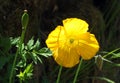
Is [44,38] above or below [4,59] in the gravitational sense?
below

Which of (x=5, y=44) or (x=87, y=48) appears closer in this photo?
(x=87, y=48)

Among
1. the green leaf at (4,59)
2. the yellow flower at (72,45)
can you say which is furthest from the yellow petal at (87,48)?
the green leaf at (4,59)

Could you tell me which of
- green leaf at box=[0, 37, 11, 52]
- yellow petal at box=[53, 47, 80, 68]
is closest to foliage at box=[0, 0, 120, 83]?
green leaf at box=[0, 37, 11, 52]

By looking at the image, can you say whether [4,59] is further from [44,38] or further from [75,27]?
[44,38]

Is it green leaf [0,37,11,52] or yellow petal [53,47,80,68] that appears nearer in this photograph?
yellow petal [53,47,80,68]

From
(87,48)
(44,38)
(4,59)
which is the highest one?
(87,48)

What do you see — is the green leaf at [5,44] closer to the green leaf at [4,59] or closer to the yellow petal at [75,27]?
the green leaf at [4,59]

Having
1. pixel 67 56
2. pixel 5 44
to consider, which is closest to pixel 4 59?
pixel 5 44

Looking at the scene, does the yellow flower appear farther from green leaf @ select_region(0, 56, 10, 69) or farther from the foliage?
green leaf @ select_region(0, 56, 10, 69)

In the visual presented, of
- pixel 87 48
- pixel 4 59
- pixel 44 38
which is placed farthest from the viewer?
pixel 44 38
